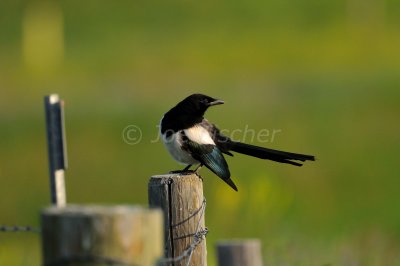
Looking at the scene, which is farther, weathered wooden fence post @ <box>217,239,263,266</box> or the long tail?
the long tail

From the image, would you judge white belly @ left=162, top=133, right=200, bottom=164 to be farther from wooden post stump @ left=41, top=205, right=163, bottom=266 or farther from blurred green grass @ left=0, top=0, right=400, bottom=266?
wooden post stump @ left=41, top=205, right=163, bottom=266

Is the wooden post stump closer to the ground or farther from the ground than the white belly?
closer to the ground

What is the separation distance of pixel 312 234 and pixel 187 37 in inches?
936

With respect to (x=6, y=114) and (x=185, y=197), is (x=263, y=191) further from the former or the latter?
(x=6, y=114)

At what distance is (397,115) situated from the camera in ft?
57.5

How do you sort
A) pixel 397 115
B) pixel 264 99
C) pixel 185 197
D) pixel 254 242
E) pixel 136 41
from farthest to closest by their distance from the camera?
pixel 136 41 → pixel 264 99 → pixel 397 115 → pixel 185 197 → pixel 254 242

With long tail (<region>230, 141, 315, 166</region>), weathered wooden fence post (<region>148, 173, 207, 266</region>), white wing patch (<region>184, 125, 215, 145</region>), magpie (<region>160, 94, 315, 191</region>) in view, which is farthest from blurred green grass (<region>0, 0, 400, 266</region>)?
weathered wooden fence post (<region>148, 173, 207, 266</region>)

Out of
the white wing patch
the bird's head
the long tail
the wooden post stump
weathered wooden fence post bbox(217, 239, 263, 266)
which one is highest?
the bird's head

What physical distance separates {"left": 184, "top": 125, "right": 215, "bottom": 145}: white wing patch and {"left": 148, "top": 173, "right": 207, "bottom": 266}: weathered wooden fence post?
1.96 m

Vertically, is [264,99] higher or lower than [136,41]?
lower

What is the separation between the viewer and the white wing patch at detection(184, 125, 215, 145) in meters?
6.75

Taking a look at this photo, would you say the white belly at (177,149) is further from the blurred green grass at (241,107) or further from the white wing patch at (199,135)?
the blurred green grass at (241,107)

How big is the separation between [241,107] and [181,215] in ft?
48.4

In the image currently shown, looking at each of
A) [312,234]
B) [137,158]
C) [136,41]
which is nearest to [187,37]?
[136,41]
